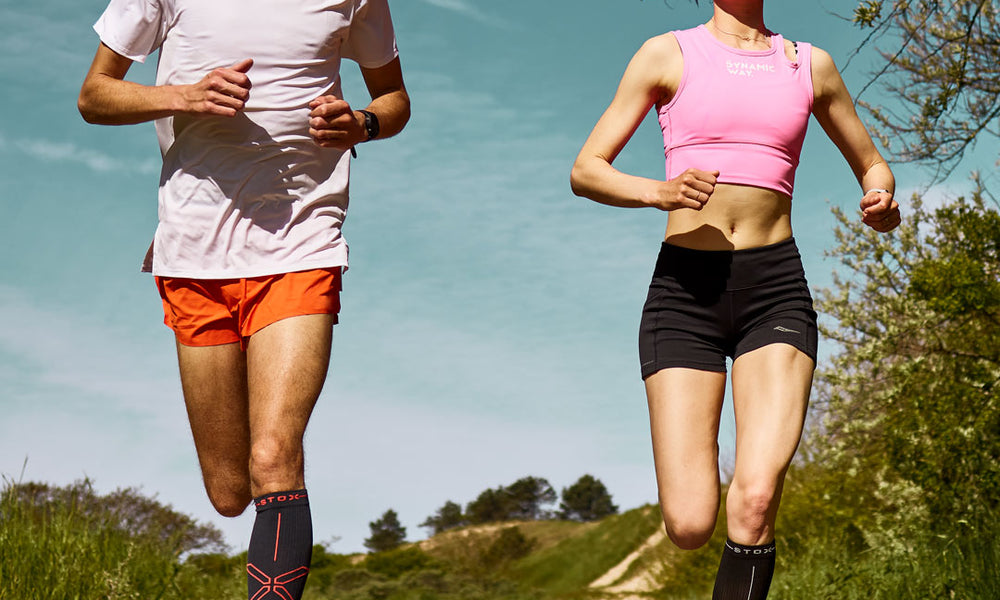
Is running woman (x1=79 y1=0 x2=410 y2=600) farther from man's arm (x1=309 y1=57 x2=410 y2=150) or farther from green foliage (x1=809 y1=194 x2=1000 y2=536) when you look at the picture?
green foliage (x1=809 y1=194 x2=1000 y2=536)

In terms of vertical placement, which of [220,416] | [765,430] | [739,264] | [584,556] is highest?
[584,556]

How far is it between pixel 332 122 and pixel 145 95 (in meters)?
0.77

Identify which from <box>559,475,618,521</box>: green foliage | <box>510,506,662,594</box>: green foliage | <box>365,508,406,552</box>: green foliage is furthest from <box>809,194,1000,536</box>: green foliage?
<box>559,475,618,521</box>: green foliage

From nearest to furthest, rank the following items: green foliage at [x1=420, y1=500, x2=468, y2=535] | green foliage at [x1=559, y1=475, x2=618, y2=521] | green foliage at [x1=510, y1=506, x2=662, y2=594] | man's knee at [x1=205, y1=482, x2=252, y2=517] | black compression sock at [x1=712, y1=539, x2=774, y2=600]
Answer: black compression sock at [x1=712, y1=539, x2=774, y2=600]
man's knee at [x1=205, y1=482, x2=252, y2=517]
green foliage at [x1=510, y1=506, x2=662, y2=594]
green foliage at [x1=420, y1=500, x2=468, y2=535]
green foliage at [x1=559, y1=475, x2=618, y2=521]

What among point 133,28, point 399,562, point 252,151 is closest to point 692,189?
point 252,151

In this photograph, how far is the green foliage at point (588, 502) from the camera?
6519 centimetres

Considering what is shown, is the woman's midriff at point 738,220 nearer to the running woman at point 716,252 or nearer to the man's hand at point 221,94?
the running woman at point 716,252

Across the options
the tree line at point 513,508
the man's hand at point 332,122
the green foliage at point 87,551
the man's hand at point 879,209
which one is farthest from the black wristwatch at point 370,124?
the tree line at point 513,508

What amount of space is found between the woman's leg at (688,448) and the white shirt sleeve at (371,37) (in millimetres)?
1828

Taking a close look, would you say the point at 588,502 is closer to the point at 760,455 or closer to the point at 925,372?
the point at 925,372

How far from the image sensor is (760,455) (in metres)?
3.65

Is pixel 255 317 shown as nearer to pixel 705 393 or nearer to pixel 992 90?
pixel 705 393

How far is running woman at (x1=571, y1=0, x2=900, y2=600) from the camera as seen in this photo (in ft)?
12.6

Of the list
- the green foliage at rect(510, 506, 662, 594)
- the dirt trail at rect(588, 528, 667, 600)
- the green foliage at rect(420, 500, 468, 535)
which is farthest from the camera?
the green foliage at rect(420, 500, 468, 535)
